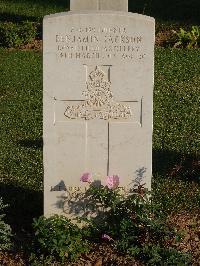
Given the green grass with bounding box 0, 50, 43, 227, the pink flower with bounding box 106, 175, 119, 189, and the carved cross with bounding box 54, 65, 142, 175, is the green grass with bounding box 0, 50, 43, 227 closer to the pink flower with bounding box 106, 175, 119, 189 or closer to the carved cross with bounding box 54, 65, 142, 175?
the pink flower with bounding box 106, 175, 119, 189

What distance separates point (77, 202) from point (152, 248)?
2.70 ft

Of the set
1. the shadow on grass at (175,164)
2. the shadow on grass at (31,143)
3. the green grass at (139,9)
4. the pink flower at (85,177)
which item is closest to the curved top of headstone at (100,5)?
the pink flower at (85,177)

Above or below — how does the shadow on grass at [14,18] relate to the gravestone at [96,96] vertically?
above

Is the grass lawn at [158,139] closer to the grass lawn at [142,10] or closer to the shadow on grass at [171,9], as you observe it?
the grass lawn at [142,10]

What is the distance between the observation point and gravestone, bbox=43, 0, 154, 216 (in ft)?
16.8

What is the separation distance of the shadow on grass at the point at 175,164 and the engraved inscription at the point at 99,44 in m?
1.97

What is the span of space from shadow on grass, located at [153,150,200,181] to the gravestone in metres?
1.49

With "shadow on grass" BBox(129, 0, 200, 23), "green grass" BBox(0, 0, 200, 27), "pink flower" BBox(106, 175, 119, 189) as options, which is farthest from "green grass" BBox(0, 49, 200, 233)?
"shadow on grass" BBox(129, 0, 200, 23)

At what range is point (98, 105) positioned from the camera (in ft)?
17.4

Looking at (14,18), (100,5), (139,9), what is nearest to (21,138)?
(100,5)

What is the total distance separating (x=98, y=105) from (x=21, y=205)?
5.00 feet

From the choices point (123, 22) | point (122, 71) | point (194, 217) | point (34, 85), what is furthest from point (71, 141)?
point (34, 85)

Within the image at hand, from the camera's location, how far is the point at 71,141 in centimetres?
539

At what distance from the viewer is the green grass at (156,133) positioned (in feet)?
21.1
